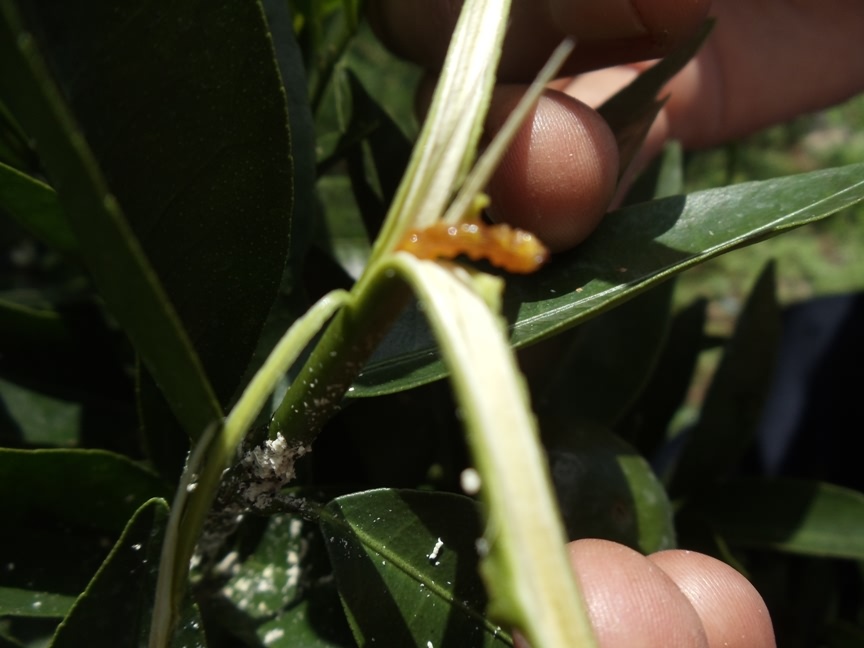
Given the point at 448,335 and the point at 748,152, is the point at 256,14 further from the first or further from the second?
the point at 748,152

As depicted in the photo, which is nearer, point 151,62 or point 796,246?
point 151,62

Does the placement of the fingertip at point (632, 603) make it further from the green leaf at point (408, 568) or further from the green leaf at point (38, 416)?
the green leaf at point (38, 416)

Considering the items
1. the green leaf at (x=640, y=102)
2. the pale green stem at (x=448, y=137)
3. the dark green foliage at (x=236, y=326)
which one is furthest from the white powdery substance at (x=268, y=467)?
the green leaf at (x=640, y=102)

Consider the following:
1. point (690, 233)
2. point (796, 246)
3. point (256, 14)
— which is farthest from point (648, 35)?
point (796, 246)

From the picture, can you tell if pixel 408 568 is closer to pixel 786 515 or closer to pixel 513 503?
pixel 513 503

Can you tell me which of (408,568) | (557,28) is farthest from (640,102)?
(408,568)
